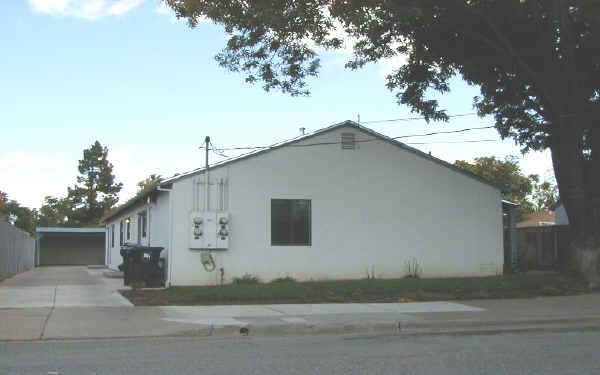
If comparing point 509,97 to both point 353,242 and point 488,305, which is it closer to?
point 353,242

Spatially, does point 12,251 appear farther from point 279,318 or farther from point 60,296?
point 279,318

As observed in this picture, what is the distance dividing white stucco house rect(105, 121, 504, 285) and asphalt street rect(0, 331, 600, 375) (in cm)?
858

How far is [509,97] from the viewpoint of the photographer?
19.5m

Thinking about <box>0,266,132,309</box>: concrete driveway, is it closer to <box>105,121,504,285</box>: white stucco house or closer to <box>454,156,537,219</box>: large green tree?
<box>105,121,504,285</box>: white stucco house

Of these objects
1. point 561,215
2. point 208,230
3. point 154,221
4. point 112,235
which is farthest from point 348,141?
point 561,215

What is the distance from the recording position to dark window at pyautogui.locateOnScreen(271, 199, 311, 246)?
19.2m

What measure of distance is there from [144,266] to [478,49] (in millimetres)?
11357

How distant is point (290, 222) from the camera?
63.4 feet

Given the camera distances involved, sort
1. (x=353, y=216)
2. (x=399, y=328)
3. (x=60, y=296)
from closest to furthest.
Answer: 1. (x=399, y=328)
2. (x=60, y=296)
3. (x=353, y=216)

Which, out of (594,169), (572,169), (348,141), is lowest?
Answer: (572,169)

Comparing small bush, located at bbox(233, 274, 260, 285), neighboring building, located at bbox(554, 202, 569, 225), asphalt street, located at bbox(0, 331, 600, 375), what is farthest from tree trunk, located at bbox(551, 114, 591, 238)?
neighboring building, located at bbox(554, 202, 569, 225)

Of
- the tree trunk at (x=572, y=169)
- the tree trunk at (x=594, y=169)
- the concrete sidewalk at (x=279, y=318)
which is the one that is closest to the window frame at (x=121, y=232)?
the concrete sidewalk at (x=279, y=318)

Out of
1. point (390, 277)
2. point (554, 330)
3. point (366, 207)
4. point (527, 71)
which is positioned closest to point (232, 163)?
point (366, 207)

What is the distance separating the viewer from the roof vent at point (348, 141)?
65.6 ft
